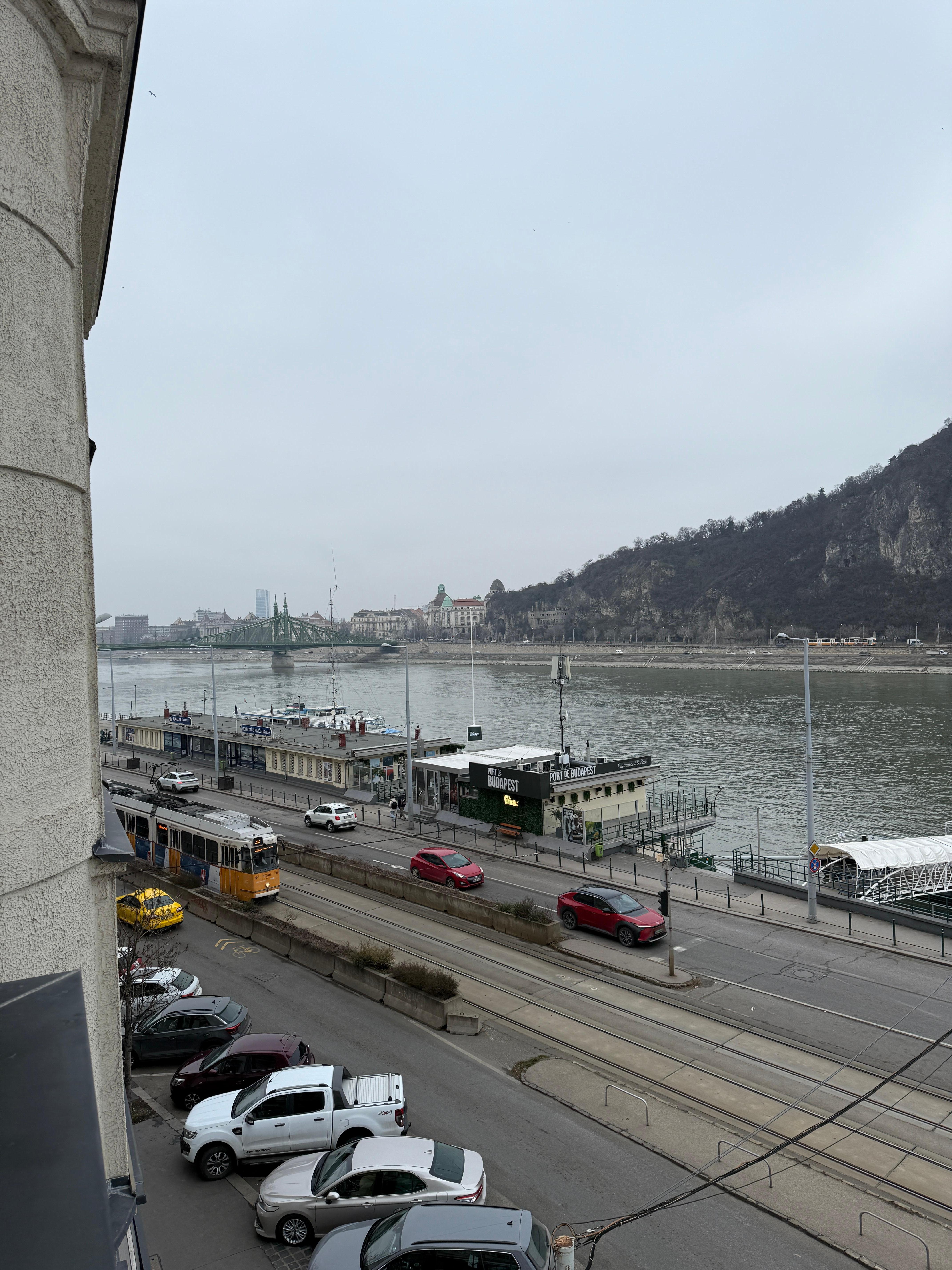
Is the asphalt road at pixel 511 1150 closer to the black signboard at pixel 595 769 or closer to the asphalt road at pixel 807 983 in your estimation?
the asphalt road at pixel 807 983

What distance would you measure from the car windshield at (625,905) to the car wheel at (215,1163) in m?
10.4

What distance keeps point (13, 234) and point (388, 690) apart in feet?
366

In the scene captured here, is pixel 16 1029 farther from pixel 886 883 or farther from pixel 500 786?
pixel 500 786

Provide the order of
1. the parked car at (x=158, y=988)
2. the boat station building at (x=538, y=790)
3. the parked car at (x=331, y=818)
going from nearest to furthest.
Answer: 1. the parked car at (x=158, y=988)
2. the boat station building at (x=538, y=790)
3. the parked car at (x=331, y=818)

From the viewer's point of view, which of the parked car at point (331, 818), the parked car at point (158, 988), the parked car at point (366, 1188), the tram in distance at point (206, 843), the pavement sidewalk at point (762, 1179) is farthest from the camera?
the parked car at point (331, 818)

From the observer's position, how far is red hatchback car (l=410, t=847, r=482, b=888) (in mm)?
22219

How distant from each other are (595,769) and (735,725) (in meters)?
38.6

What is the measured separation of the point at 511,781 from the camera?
96.7 feet

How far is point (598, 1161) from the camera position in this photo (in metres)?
9.68

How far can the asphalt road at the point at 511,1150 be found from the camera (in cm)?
813

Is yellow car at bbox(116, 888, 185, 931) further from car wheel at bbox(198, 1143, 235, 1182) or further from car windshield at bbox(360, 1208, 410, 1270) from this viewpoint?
car windshield at bbox(360, 1208, 410, 1270)

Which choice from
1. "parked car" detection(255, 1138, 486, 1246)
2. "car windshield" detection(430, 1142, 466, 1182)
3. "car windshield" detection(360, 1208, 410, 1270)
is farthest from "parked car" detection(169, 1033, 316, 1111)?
"car windshield" detection(360, 1208, 410, 1270)

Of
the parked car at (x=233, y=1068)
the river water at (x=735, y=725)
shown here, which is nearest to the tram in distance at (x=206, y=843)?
the parked car at (x=233, y=1068)

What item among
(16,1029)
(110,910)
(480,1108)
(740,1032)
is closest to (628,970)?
(740,1032)
